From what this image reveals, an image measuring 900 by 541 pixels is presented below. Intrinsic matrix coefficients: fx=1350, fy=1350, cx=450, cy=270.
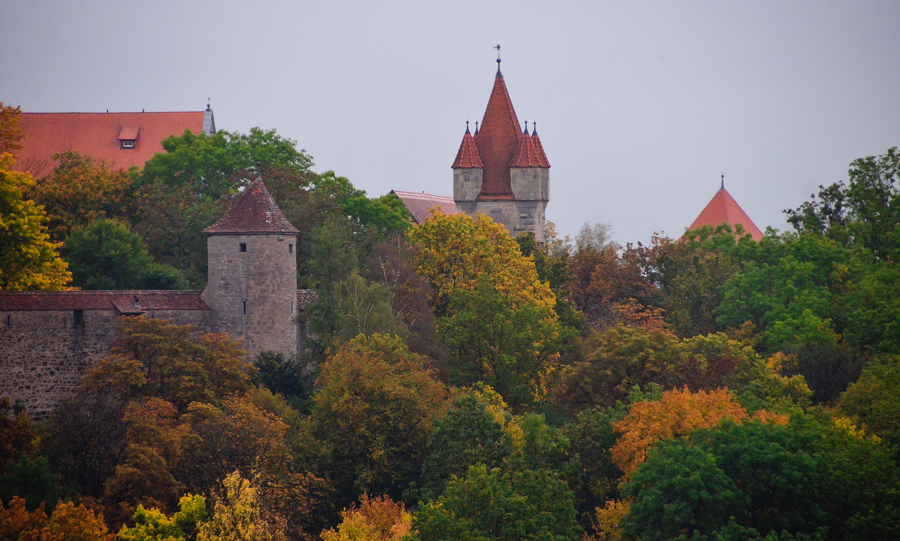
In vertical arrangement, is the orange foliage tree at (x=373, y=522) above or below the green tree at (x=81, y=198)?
below

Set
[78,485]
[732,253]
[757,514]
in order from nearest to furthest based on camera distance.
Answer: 1. [757,514]
2. [78,485]
3. [732,253]

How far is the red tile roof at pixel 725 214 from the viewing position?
9481cm

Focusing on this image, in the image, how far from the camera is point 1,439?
3509cm

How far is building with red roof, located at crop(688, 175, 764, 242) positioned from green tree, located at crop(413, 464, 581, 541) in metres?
59.9

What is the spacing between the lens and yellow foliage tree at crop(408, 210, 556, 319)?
53406 mm

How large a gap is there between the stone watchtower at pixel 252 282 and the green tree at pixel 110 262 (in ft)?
19.8

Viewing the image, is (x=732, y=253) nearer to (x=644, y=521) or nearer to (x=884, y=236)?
(x=884, y=236)

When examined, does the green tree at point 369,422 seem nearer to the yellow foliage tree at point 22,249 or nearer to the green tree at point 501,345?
the green tree at point 501,345

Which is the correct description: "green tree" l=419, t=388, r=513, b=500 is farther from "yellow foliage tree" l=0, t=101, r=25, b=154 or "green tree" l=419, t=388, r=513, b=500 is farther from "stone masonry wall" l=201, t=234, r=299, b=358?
"yellow foliage tree" l=0, t=101, r=25, b=154

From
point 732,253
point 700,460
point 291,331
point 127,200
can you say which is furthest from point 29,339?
point 732,253

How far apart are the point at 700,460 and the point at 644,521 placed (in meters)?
2.17

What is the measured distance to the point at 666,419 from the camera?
3894 cm

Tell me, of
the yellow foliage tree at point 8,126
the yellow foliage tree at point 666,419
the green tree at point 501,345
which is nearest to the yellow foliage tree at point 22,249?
the yellow foliage tree at point 8,126

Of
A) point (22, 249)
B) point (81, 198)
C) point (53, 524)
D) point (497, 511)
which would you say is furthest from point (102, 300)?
point (497, 511)
